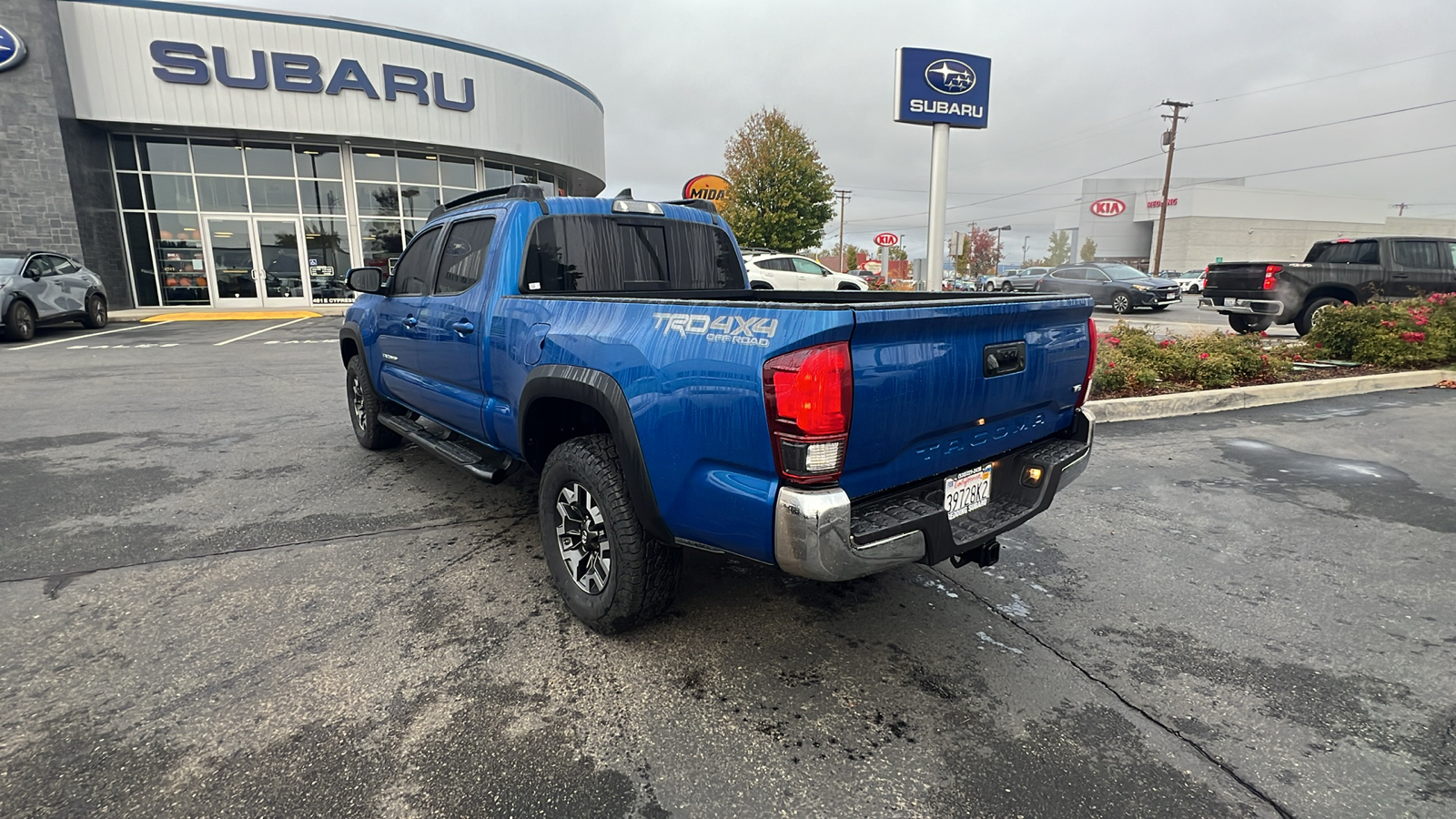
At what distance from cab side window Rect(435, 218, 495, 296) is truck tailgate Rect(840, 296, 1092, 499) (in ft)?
7.98

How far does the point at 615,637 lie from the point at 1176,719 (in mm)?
2099

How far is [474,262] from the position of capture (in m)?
3.91

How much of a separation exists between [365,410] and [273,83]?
18034 mm

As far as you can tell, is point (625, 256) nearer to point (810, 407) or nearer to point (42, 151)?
point (810, 407)

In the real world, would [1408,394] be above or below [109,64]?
below

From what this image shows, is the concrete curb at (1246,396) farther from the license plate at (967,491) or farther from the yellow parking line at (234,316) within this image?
the yellow parking line at (234,316)

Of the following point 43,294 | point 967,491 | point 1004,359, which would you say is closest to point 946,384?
point 1004,359

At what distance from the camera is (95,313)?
49.2ft

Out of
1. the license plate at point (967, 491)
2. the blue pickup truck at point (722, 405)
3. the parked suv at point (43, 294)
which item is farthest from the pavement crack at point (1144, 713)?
the parked suv at point (43, 294)

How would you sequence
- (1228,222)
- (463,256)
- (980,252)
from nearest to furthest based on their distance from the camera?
(463,256) < (1228,222) < (980,252)

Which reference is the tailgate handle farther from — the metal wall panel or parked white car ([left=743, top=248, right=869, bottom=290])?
the metal wall panel

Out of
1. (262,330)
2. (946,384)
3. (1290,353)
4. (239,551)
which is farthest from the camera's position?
(262,330)

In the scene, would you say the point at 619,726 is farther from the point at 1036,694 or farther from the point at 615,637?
the point at 1036,694

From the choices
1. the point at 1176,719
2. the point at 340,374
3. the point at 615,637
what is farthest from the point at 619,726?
the point at 340,374
